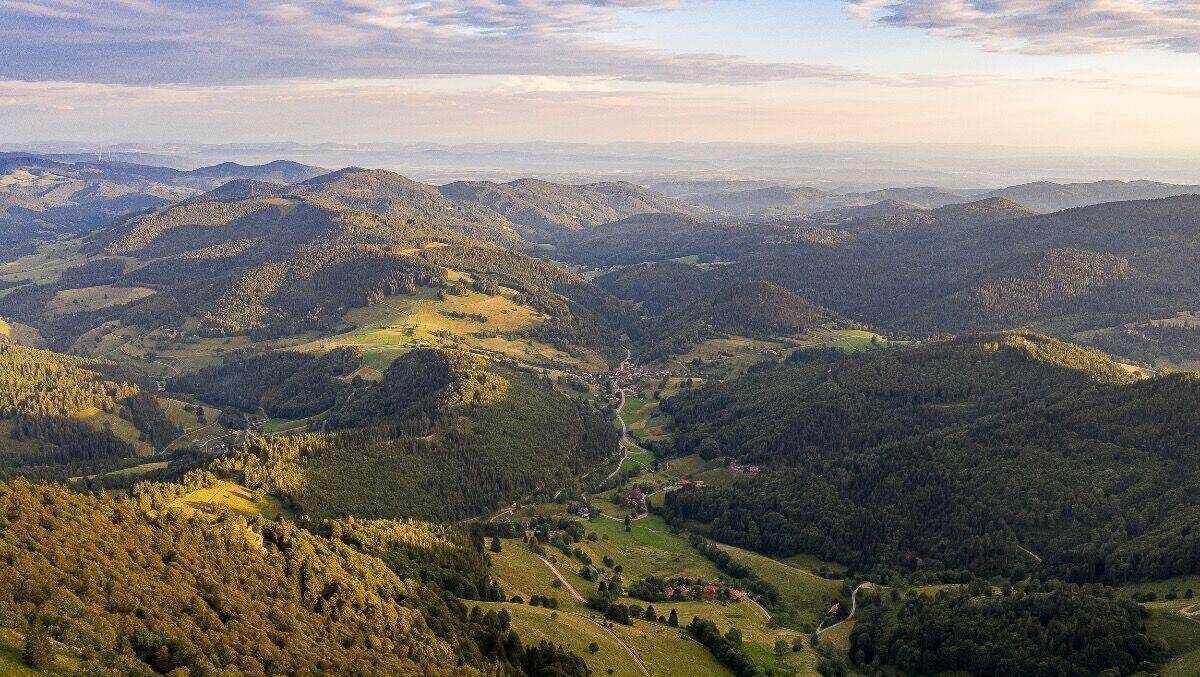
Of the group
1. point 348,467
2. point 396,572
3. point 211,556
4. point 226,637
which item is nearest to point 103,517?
point 211,556

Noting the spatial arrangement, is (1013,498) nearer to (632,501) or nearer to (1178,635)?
(1178,635)

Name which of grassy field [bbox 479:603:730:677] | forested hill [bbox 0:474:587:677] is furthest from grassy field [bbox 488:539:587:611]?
forested hill [bbox 0:474:587:677]

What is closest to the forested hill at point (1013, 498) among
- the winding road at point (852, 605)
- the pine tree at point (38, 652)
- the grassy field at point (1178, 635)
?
the winding road at point (852, 605)

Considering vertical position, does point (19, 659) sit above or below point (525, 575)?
above

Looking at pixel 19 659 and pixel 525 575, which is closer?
pixel 19 659

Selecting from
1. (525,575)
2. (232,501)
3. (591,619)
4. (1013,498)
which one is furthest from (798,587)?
(232,501)

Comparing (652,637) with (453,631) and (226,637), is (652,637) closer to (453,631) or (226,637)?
(453,631)
